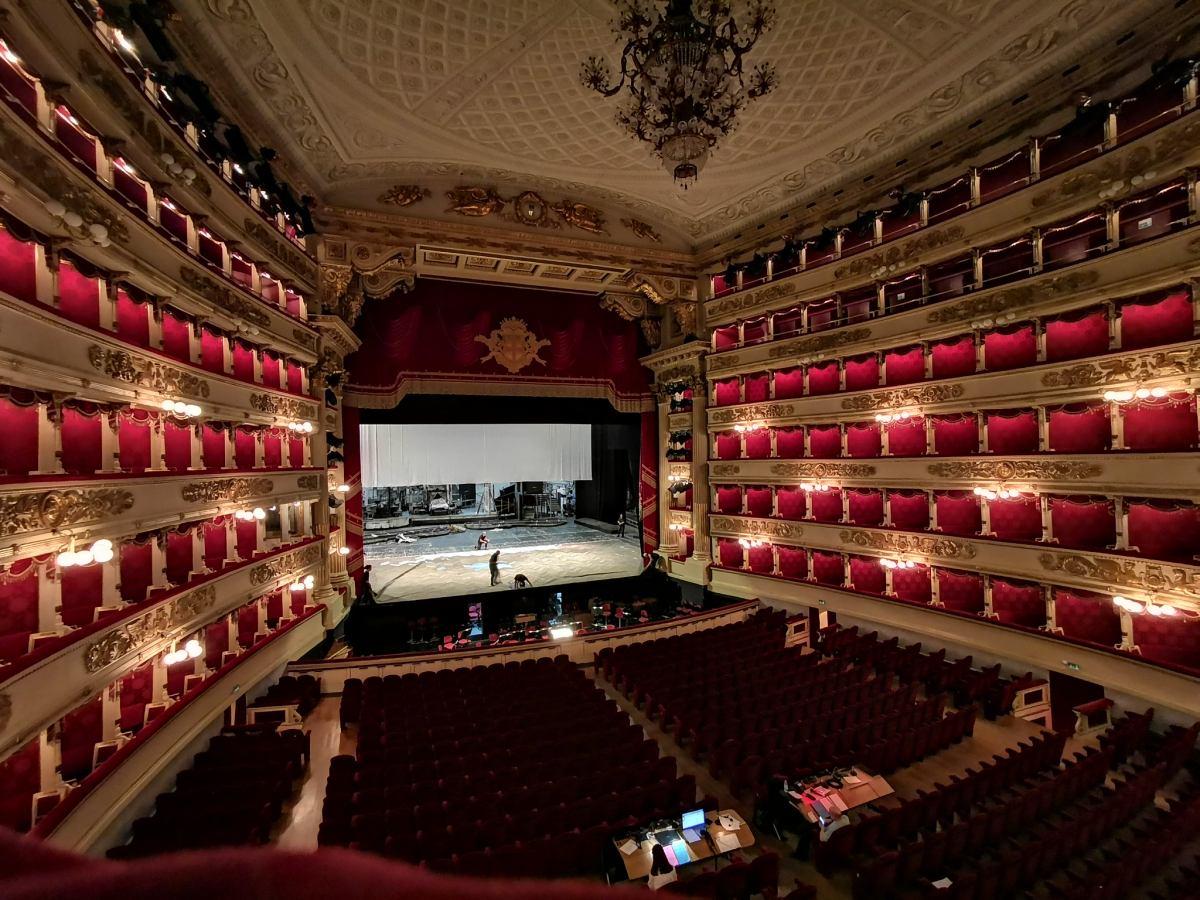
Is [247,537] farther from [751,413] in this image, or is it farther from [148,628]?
[751,413]

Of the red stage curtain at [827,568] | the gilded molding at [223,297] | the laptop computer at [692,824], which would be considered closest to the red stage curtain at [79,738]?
the gilded molding at [223,297]

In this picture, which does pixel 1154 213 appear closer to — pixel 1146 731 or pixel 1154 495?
pixel 1154 495

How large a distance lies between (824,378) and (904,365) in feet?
6.05

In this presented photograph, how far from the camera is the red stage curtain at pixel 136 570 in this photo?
7.09 metres

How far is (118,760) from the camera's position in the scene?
20.6 ft

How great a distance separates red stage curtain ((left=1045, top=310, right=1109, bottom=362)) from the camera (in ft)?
31.2

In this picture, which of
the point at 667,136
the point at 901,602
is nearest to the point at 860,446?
the point at 901,602

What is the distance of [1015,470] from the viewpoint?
34.0 ft

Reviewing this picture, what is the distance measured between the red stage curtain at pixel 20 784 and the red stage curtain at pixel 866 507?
550 inches

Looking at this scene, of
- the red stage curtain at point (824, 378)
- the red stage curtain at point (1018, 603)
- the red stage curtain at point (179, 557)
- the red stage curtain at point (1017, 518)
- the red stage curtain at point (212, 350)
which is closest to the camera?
the red stage curtain at point (179, 557)

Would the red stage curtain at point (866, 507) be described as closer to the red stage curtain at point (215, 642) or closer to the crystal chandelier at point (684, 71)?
the crystal chandelier at point (684, 71)

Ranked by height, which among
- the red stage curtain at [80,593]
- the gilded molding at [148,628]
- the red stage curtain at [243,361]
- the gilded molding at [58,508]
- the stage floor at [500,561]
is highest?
the red stage curtain at [243,361]

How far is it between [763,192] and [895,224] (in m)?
3.23

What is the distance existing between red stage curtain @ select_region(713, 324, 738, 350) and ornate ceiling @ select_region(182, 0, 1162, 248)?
147 inches
